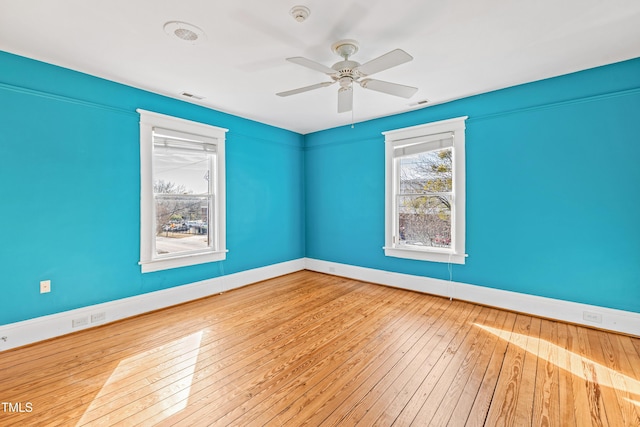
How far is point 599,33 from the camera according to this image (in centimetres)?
243

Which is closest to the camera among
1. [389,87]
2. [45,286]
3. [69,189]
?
[389,87]

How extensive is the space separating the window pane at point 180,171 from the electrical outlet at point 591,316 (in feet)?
16.2

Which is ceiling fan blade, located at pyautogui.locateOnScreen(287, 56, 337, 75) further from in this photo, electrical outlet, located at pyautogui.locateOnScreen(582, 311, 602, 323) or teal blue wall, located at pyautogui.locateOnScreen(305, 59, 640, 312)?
electrical outlet, located at pyautogui.locateOnScreen(582, 311, 602, 323)

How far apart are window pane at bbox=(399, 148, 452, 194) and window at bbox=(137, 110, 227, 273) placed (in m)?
2.86

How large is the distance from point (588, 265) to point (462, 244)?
127 centimetres

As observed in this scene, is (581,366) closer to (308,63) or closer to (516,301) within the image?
(516,301)

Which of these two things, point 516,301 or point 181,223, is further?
point 181,223

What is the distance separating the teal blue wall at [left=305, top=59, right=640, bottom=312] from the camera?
2936 mm

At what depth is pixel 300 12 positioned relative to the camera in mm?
2104

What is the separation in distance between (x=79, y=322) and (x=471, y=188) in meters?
4.92

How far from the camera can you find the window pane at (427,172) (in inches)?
163

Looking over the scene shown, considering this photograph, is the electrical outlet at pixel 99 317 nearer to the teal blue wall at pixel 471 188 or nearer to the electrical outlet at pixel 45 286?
the teal blue wall at pixel 471 188

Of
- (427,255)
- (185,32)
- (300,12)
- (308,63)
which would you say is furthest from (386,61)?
(427,255)

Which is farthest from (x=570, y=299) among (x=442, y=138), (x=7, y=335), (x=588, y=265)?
(x=7, y=335)
